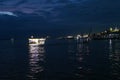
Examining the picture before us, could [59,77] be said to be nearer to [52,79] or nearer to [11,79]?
[52,79]

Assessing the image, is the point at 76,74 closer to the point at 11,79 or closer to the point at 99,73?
the point at 99,73

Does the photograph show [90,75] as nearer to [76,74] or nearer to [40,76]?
[76,74]

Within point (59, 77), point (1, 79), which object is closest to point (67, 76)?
point (59, 77)

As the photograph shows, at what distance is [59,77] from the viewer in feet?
A: 175

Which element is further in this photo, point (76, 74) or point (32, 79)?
point (76, 74)

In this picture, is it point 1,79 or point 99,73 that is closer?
point 1,79

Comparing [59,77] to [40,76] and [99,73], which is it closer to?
[40,76]

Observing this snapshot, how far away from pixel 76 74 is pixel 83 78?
5193mm

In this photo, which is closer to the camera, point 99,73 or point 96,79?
point 96,79

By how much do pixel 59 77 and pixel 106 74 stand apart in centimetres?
823

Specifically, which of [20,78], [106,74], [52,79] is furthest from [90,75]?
[20,78]

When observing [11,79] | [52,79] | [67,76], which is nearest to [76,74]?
[67,76]

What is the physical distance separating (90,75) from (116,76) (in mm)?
4672

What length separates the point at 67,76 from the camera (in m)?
54.6
